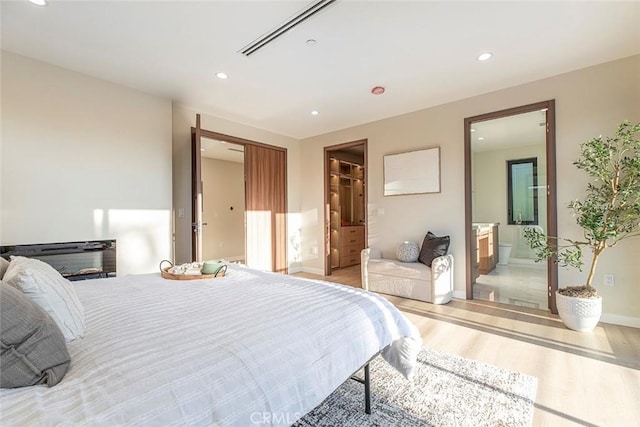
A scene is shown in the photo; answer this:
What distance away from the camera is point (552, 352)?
2219mm

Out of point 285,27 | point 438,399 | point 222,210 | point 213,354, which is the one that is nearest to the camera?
point 213,354

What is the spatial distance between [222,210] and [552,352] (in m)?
6.42

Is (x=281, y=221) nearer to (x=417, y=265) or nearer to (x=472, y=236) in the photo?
(x=417, y=265)

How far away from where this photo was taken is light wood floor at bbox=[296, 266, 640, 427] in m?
1.59

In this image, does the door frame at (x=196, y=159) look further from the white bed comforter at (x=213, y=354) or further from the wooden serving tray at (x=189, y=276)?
the white bed comforter at (x=213, y=354)

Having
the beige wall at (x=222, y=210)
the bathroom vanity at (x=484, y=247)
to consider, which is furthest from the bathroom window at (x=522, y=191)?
the beige wall at (x=222, y=210)

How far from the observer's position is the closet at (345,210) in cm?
578

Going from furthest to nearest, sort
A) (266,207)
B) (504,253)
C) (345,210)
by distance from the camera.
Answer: (345,210) < (266,207) < (504,253)

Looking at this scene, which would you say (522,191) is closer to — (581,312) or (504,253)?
(504,253)

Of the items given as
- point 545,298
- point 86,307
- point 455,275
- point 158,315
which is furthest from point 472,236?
point 86,307

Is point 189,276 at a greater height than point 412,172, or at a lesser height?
lesser

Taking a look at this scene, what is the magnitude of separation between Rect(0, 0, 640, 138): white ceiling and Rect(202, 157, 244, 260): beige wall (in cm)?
326

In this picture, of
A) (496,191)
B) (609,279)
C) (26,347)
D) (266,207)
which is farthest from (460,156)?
(26,347)

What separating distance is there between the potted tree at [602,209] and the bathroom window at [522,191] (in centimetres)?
75
